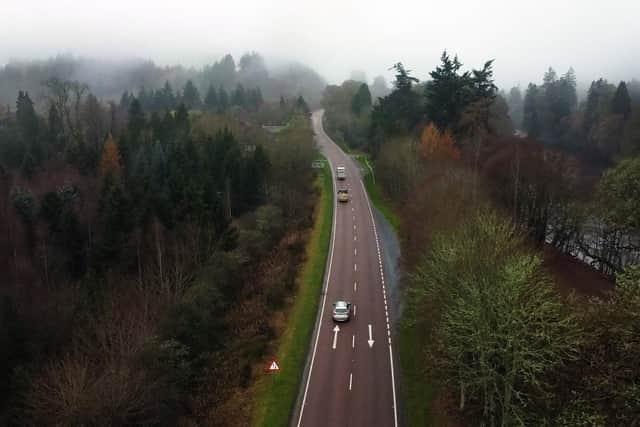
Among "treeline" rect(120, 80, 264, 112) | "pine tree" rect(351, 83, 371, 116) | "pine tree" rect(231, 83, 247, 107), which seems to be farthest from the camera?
"pine tree" rect(231, 83, 247, 107)

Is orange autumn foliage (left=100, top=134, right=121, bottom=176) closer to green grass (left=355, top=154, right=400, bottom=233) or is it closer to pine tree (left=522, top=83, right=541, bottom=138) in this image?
green grass (left=355, top=154, right=400, bottom=233)

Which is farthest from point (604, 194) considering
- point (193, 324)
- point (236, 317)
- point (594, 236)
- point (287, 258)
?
point (193, 324)

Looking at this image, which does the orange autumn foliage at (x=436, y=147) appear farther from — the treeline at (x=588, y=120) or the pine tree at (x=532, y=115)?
the pine tree at (x=532, y=115)

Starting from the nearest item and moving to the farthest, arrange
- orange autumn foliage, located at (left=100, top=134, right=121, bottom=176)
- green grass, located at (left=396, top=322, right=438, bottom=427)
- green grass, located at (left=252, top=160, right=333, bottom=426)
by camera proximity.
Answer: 1. green grass, located at (left=396, top=322, right=438, bottom=427)
2. green grass, located at (left=252, top=160, right=333, bottom=426)
3. orange autumn foliage, located at (left=100, top=134, right=121, bottom=176)

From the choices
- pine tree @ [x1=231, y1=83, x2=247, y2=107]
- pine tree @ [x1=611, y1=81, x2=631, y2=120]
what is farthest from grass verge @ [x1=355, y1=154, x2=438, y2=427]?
pine tree @ [x1=231, y1=83, x2=247, y2=107]

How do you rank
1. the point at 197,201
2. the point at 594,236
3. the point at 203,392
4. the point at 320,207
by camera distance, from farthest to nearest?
1. the point at 320,207
2. the point at 594,236
3. the point at 197,201
4. the point at 203,392

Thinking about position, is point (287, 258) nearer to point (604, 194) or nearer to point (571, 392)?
point (604, 194)

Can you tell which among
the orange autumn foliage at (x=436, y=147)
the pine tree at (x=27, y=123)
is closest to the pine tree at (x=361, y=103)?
the orange autumn foliage at (x=436, y=147)

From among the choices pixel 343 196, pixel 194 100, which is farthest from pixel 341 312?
pixel 194 100
